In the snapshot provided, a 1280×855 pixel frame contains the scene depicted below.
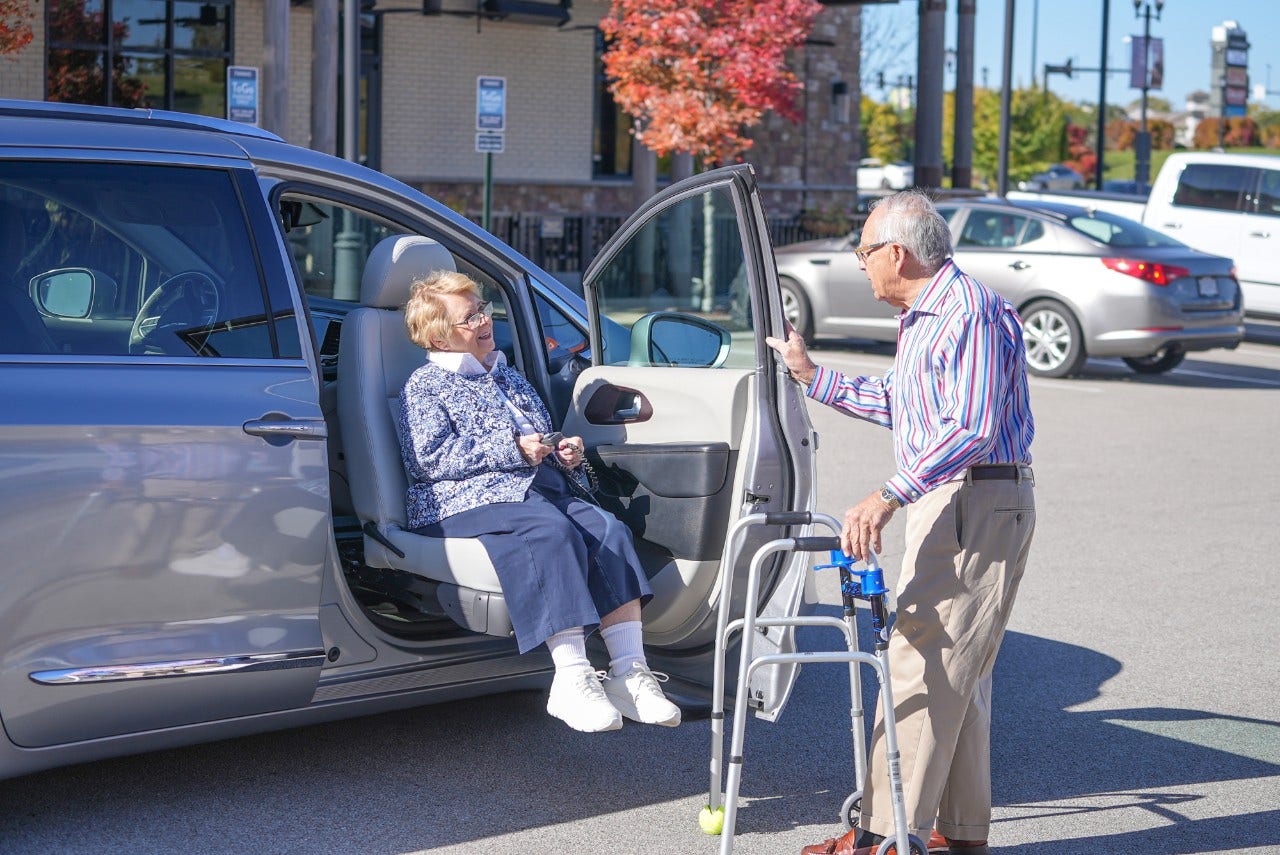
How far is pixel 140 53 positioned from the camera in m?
20.2

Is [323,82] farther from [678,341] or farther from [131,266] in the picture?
[131,266]

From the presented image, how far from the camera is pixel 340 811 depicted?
14.6ft

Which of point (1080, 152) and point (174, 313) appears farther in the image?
point (1080, 152)

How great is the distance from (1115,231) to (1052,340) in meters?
1.15

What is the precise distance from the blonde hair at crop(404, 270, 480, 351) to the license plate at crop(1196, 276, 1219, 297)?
1130cm

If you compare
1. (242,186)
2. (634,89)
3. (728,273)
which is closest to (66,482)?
(242,186)

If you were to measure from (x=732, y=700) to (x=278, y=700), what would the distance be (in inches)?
48.1

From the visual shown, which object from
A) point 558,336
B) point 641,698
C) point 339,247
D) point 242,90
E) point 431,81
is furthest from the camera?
point 431,81

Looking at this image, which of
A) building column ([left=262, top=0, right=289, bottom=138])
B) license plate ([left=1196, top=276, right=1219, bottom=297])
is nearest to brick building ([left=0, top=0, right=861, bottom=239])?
building column ([left=262, top=0, right=289, bottom=138])

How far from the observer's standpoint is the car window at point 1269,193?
1817 cm

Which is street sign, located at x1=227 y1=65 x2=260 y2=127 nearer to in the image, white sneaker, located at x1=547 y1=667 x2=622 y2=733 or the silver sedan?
the silver sedan

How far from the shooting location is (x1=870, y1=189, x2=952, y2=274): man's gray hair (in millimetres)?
3914

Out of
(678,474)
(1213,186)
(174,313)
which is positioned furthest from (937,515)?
(1213,186)

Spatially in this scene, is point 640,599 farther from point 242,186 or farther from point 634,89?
point 634,89
